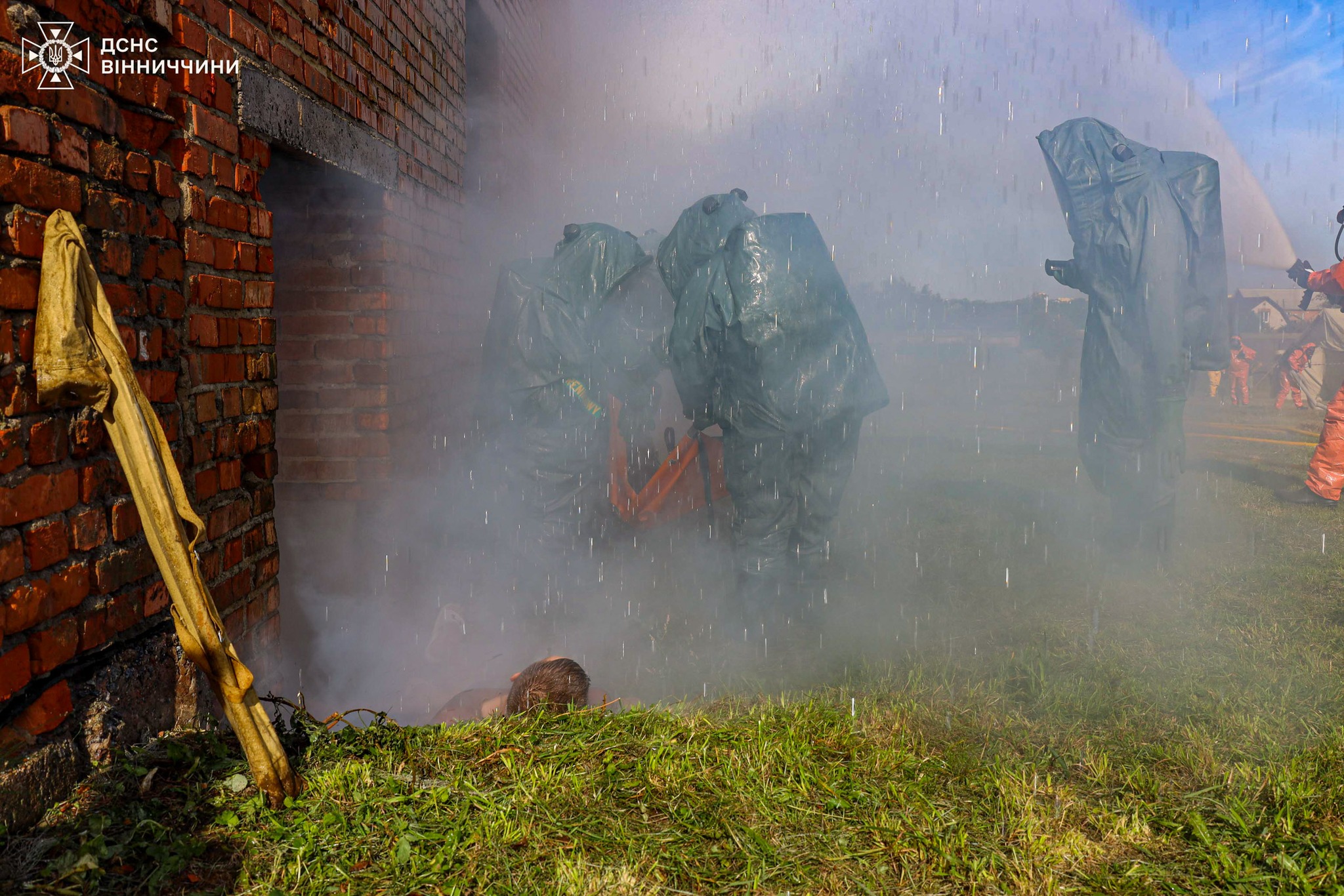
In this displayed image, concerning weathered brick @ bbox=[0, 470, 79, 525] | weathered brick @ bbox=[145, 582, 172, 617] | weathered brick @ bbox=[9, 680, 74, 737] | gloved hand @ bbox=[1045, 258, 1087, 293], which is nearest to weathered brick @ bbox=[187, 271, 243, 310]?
weathered brick @ bbox=[0, 470, 79, 525]

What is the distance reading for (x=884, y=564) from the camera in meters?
5.00

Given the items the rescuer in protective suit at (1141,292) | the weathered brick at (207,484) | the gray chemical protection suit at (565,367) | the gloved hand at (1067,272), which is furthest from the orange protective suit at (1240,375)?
the weathered brick at (207,484)

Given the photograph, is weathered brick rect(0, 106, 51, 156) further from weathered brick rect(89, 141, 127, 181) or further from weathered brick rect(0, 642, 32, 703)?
weathered brick rect(0, 642, 32, 703)

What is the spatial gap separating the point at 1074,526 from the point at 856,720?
419 centimetres

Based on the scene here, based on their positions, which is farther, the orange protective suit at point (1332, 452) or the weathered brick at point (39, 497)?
the orange protective suit at point (1332, 452)

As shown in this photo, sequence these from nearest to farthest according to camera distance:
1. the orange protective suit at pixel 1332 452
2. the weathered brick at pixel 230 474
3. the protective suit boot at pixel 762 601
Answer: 1. the weathered brick at pixel 230 474
2. the protective suit boot at pixel 762 601
3. the orange protective suit at pixel 1332 452

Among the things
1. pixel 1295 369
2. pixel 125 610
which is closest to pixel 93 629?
pixel 125 610

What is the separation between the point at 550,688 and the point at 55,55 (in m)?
2.07

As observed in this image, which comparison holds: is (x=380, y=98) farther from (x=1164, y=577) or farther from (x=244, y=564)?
(x=1164, y=577)

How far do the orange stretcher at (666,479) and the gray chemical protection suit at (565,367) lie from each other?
92 mm

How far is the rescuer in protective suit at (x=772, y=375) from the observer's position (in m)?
3.80

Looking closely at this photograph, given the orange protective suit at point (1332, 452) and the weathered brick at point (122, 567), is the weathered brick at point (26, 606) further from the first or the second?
the orange protective suit at point (1332, 452)

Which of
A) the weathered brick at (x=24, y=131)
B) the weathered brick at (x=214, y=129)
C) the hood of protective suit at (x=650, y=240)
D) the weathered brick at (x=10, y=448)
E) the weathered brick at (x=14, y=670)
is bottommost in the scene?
the weathered brick at (x=14, y=670)

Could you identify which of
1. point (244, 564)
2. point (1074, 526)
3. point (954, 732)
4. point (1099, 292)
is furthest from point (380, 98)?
point (1074, 526)
